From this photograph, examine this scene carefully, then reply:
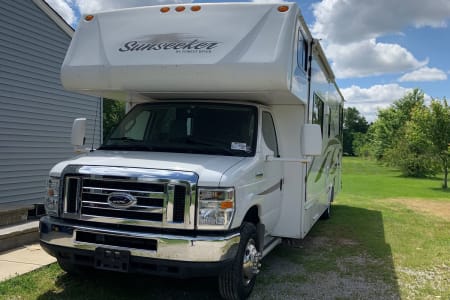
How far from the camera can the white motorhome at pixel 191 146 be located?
4.22 m

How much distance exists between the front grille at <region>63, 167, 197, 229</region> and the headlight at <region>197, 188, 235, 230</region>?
85mm

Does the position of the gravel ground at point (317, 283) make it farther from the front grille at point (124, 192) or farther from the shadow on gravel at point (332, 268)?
the front grille at point (124, 192)

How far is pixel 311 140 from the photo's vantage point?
530cm

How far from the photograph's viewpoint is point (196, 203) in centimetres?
416

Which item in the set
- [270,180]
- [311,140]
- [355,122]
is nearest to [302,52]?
[311,140]

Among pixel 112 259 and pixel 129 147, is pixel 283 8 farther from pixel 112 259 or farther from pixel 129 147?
pixel 112 259

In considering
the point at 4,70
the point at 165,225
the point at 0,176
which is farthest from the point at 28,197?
the point at 165,225

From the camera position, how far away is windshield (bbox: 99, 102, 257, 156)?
16.9ft

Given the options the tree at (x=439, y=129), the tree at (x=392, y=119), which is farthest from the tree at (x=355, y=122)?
the tree at (x=439, y=129)

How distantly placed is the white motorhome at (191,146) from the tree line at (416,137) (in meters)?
19.2

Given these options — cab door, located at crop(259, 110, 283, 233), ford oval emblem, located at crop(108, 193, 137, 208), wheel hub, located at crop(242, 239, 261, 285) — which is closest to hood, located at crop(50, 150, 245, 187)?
ford oval emblem, located at crop(108, 193, 137, 208)

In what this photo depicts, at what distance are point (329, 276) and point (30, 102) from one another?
7.80m

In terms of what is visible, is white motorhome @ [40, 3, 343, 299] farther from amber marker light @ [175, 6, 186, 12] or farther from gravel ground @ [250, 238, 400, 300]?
gravel ground @ [250, 238, 400, 300]

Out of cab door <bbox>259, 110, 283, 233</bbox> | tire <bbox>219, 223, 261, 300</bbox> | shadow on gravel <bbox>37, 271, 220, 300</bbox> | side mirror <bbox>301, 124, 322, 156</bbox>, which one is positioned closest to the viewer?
tire <bbox>219, 223, 261, 300</bbox>
